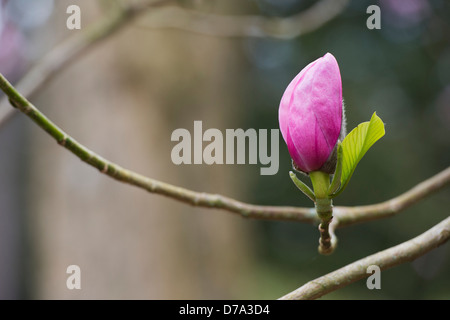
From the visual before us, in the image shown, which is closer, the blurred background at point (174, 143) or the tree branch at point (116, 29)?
the tree branch at point (116, 29)

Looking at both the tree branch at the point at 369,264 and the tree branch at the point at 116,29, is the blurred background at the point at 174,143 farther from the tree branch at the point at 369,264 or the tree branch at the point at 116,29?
the tree branch at the point at 369,264

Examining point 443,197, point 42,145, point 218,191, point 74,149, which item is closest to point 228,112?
point 218,191

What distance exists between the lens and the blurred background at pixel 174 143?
203 cm

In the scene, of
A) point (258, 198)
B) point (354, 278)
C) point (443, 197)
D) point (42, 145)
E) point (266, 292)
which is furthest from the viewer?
point (258, 198)

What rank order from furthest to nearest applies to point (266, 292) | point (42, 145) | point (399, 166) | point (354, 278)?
point (399, 166)
point (266, 292)
point (42, 145)
point (354, 278)

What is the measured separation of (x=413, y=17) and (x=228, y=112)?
1010 millimetres

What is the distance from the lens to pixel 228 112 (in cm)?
270

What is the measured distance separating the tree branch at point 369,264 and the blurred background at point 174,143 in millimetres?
931

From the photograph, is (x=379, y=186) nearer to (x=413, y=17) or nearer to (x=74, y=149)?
(x=413, y=17)

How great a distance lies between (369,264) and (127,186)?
1740 mm

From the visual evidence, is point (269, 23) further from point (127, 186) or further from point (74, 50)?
point (127, 186)

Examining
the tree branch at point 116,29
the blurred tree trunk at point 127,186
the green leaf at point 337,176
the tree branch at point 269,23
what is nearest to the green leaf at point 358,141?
the green leaf at point 337,176

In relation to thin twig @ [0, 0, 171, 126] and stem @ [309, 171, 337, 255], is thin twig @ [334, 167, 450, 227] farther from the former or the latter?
thin twig @ [0, 0, 171, 126]

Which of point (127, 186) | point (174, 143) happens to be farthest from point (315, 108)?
point (174, 143)
